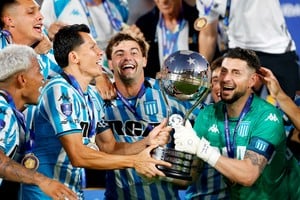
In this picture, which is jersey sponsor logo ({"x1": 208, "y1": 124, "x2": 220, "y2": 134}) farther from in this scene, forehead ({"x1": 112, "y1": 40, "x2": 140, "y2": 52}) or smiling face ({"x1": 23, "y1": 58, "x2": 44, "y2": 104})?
smiling face ({"x1": 23, "y1": 58, "x2": 44, "y2": 104})

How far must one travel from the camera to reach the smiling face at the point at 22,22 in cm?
739

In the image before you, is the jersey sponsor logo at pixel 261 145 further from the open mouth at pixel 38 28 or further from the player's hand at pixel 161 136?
the open mouth at pixel 38 28

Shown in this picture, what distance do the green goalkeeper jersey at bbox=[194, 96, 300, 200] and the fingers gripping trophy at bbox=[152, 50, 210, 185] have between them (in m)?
0.63

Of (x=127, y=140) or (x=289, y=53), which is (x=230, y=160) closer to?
(x=127, y=140)

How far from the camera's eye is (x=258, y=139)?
6.90m

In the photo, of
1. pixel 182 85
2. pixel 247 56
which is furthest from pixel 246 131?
pixel 182 85

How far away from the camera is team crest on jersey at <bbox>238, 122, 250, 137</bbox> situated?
23.1ft

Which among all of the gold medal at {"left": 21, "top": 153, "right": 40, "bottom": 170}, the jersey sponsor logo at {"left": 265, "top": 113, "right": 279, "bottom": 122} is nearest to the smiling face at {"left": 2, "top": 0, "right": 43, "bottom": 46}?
the gold medal at {"left": 21, "top": 153, "right": 40, "bottom": 170}

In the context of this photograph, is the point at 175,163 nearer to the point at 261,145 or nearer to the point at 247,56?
the point at 261,145

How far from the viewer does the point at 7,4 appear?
7.46 meters

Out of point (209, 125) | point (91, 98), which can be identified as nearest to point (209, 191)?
point (209, 125)

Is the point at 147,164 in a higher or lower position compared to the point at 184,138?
lower

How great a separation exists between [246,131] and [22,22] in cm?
173

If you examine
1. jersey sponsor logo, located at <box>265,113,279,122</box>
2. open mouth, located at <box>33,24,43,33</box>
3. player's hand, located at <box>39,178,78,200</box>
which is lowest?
player's hand, located at <box>39,178,78,200</box>
